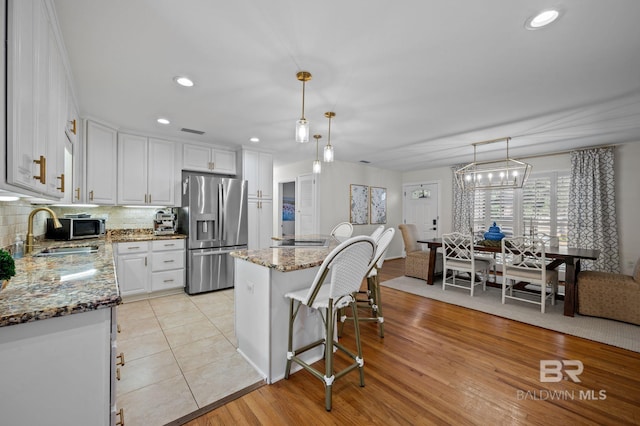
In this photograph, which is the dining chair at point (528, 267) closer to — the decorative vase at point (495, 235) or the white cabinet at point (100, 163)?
the decorative vase at point (495, 235)

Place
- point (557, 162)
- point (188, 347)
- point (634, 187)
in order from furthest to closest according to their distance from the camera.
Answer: point (557, 162), point (634, 187), point (188, 347)

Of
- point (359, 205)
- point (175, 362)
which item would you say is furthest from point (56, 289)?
point (359, 205)

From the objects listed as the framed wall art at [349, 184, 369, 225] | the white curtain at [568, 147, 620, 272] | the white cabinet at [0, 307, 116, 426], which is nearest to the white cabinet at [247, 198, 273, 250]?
the framed wall art at [349, 184, 369, 225]

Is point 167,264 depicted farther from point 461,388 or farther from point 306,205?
point 461,388

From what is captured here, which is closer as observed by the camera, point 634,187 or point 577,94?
point 577,94

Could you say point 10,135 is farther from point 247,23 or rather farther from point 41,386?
point 247,23

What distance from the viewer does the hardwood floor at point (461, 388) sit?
161cm

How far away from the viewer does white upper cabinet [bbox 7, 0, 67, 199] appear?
1.02 metres

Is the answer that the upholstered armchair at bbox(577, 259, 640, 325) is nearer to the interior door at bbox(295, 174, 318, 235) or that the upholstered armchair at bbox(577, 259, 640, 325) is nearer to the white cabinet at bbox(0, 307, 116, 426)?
the interior door at bbox(295, 174, 318, 235)

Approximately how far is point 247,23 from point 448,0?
1.16 m

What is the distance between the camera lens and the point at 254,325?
207cm

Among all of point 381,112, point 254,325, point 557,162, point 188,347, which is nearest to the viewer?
point 254,325

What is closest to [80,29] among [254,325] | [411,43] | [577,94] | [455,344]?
[411,43]

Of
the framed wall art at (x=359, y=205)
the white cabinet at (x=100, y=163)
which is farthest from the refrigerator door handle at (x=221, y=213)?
the framed wall art at (x=359, y=205)
